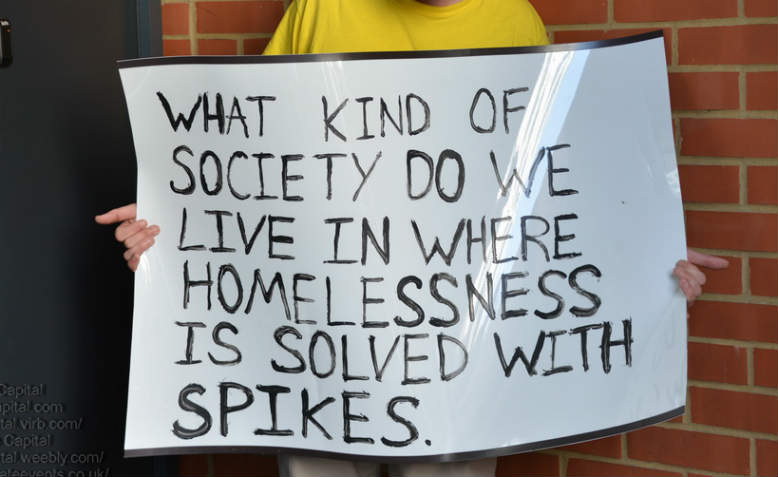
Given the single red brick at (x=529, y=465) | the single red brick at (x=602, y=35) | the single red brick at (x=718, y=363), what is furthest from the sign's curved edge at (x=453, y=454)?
the single red brick at (x=602, y=35)

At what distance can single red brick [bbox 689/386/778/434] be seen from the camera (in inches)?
69.7

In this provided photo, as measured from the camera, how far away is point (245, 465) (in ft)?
7.45

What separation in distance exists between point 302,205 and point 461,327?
0.33 m

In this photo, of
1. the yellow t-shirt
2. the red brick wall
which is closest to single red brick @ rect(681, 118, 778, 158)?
the red brick wall

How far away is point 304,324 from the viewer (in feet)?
5.06

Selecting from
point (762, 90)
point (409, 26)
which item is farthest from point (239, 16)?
point (762, 90)

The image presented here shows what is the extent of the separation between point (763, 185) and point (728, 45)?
0.27m

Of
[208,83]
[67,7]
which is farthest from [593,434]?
[67,7]

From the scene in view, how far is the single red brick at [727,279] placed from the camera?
177 centimetres

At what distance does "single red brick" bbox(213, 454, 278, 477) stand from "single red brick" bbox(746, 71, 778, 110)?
134 centimetres

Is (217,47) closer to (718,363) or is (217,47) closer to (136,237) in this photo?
(136,237)

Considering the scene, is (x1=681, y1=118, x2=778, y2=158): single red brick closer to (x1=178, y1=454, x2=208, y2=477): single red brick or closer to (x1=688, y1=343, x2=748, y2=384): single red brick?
(x1=688, y1=343, x2=748, y2=384): single red brick

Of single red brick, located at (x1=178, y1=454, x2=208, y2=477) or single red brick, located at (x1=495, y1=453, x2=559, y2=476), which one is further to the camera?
single red brick, located at (x1=178, y1=454, x2=208, y2=477)

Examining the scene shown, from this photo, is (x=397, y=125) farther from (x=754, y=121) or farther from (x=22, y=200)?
(x=22, y=200)
